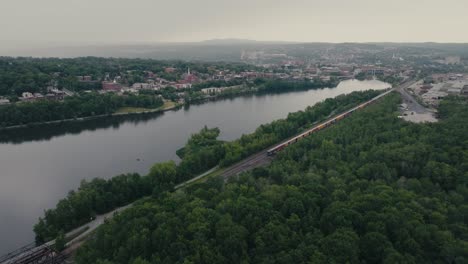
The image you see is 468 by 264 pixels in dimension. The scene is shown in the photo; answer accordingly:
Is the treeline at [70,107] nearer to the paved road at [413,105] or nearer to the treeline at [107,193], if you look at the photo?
the treeline at [107,193]

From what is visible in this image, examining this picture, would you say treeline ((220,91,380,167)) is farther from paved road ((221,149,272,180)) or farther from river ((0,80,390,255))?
river ((0,80,390,255))

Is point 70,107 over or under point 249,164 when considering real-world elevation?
over

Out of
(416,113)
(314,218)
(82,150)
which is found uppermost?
(416,113)

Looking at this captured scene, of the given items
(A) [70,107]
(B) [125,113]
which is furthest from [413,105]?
(A) [70,107]

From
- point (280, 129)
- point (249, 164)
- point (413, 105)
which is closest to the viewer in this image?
point (249, 164)

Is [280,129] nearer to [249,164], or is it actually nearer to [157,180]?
[249,164]

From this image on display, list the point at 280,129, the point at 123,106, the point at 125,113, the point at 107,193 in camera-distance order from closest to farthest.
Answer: the point at 107,193, the point at 280,129, the point at 125,113, the point at 123,106
